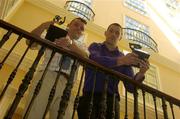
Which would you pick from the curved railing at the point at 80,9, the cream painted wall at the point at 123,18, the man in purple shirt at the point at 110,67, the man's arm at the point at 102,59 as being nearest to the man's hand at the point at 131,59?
the man in purple shirt at the point at 110,67

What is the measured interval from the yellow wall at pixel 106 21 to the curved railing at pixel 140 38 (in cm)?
42

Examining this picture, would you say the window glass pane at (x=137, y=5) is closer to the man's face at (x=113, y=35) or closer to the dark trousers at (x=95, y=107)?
the man's face at (x=113, y=35)

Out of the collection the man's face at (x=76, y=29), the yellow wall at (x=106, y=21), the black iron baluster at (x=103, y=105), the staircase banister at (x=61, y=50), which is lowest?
the black iron baluster at (x=103, y=105)

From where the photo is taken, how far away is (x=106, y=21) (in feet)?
35.5

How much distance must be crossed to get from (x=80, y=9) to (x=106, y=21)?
1126 millimetres

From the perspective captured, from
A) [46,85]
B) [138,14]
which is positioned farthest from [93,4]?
[46,85]

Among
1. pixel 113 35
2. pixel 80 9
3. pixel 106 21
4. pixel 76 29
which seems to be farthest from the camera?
pixel 106 21

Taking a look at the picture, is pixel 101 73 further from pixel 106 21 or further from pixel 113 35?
pixel 106 21

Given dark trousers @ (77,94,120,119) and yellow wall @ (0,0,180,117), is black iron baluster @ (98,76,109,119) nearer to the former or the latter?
dark trousers @ (77,94,120,119)

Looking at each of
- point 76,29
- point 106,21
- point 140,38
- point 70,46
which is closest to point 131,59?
point 70,46

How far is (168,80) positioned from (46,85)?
6873mm

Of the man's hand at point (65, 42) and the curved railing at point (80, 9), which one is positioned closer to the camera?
the man's hand at point (65, 42)

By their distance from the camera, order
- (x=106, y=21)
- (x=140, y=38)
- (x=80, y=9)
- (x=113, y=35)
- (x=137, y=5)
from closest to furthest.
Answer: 1. (x=113, y=35)
2. (x=80, y=9)
3. (x=106, y=21)
4. (x=140, y=38)
5. (x=137, y=5)

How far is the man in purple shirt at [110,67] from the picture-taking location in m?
3.25
